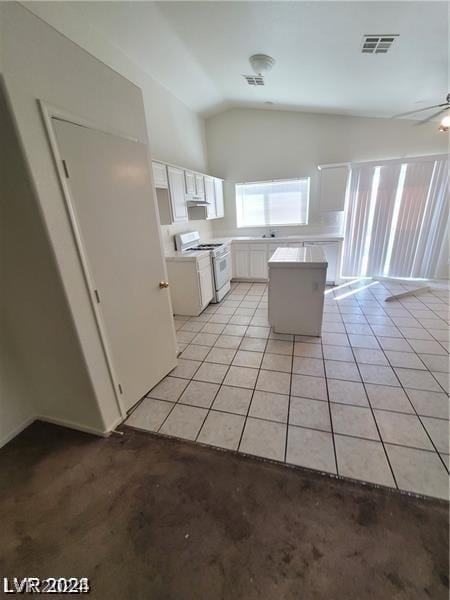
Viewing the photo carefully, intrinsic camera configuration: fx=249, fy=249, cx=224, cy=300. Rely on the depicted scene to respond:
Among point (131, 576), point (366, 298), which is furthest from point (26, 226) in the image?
point (366, 298)

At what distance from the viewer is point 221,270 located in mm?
4387

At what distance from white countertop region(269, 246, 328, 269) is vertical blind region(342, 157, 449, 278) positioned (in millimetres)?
2068

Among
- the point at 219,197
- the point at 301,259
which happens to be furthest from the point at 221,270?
the point at 219,197

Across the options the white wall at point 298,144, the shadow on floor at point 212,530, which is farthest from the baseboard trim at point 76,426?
the white wall at point 298,144

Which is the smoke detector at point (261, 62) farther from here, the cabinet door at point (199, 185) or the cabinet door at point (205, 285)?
the cabinet door at point (205, 285)

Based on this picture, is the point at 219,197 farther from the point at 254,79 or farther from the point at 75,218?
the point at 75,218

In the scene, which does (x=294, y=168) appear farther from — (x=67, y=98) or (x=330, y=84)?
(x=67, y=98)

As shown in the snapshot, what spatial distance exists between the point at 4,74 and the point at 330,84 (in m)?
3.66

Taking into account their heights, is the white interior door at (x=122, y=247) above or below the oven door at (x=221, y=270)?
above

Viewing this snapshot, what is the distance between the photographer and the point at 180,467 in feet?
5.34

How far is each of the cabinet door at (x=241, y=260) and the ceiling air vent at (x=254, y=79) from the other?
251 centimetres

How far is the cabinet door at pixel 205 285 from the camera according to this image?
3.74 meters

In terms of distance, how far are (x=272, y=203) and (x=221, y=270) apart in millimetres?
2151

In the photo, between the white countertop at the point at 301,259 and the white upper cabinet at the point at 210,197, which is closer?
the white countertop at the point at 301,259
